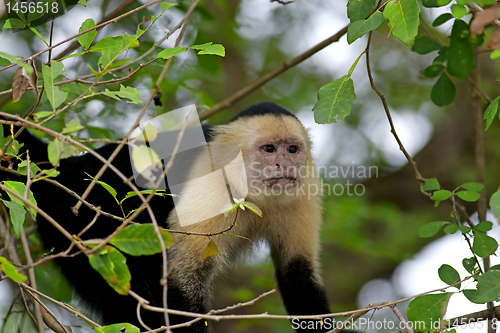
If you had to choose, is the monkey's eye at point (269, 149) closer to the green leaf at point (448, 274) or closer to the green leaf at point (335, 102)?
the green leaf at point (335, 102)

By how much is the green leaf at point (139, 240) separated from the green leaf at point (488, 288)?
131 cm

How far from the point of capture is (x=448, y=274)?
2.25 meters

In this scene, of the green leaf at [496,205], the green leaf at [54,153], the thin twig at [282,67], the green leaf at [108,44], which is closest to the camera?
the green leaf at [496,205]

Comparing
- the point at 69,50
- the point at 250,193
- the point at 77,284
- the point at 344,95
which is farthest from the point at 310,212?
the point at 69,50

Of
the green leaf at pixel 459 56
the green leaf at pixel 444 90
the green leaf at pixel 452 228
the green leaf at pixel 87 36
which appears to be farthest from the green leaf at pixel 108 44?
the green leaf at pixel 452 228

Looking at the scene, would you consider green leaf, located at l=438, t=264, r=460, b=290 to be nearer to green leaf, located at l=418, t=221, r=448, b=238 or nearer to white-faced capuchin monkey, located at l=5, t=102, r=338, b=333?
green leaf, located at l=418, t=221, r=448, b=238

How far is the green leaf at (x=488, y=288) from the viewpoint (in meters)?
1.89

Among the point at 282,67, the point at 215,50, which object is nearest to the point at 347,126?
the point at 282,67

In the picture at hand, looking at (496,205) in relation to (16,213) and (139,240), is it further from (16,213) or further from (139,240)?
(16,213)

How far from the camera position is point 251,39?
21.8 feet

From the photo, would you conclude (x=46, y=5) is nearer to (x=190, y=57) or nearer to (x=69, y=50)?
A: (x=69, y=50)

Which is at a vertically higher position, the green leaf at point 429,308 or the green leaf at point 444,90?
the green leaf at point 444,90

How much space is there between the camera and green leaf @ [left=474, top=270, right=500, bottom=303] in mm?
1893

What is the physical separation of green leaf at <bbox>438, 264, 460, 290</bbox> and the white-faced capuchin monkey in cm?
114
